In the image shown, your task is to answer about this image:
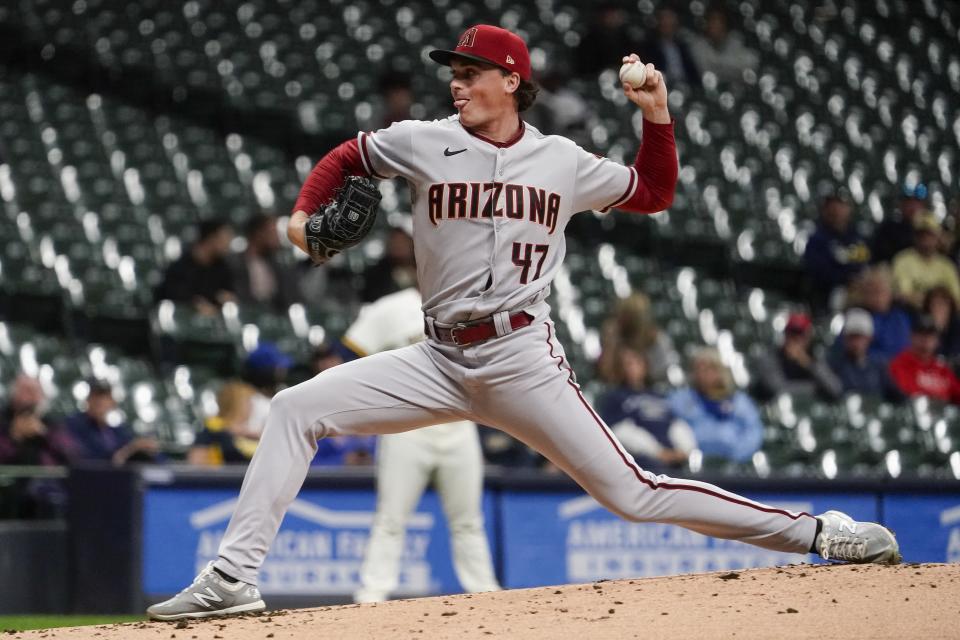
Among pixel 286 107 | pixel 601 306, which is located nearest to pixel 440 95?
pixel 286 107

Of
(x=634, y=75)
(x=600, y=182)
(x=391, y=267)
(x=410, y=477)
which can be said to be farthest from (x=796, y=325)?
(x=634, y=75)

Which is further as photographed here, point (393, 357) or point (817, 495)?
point (817, 495)

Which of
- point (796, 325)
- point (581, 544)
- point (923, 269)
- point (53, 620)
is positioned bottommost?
point (53, 620)

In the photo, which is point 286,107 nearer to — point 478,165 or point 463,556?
point 463,556

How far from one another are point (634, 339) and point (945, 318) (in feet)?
9.59

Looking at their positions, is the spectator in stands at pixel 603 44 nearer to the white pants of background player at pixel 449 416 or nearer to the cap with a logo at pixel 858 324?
the cap with a logo at pixel 858 324

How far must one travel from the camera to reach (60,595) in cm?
779

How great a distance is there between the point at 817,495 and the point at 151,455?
11.4 ft

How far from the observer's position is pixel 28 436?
792cm

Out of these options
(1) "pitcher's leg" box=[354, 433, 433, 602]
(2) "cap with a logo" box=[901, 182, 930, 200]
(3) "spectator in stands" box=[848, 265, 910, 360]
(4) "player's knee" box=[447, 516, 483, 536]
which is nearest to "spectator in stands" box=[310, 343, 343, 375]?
(1) "pitcher's leg" box=[354, 433, 433, 602]

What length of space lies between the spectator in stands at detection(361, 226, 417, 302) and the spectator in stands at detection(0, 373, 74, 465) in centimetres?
205

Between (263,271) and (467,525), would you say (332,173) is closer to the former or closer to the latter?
(467,525)

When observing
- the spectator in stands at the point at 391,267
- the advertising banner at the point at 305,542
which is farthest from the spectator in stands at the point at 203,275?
the advertising banner at the point at 305,542

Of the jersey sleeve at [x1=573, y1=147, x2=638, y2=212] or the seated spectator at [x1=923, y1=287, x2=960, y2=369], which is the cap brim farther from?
the seated spectator at [x1=923, y1=287, x2=960, y2=369]
